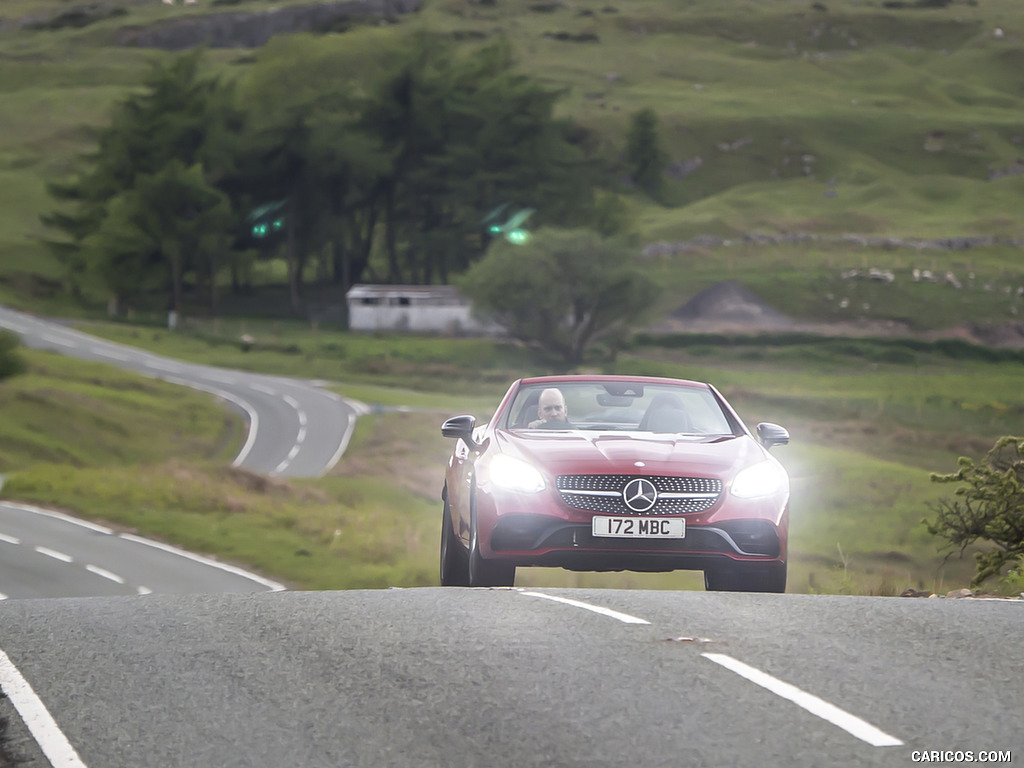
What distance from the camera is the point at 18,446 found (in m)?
63.4

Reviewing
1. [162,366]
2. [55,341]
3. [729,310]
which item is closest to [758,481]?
[162,366]

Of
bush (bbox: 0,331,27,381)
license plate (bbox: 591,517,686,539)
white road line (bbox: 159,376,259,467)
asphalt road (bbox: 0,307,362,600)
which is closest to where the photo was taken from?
license plate (bbox: 591,517,686,539)

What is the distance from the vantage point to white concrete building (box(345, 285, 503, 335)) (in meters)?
104

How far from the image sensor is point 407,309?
105250 mm

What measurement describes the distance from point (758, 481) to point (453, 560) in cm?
280

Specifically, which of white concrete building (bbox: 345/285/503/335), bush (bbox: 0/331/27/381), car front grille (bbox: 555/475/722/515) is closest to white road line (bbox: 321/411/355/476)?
bush (bbox: 0/331/27/381)

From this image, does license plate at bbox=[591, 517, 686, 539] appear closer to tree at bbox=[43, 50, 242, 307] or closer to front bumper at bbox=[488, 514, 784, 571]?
front bumper at bbox=[488, 514, 784, 571]

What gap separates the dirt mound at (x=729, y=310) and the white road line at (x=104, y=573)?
7104 centimetres

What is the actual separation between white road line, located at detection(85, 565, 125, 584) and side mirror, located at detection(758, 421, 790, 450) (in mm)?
25306

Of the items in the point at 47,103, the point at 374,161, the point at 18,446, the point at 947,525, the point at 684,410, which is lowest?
the point at 18,446

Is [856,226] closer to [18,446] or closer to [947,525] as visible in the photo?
[18,446]

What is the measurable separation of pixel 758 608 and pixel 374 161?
101870 millimetres

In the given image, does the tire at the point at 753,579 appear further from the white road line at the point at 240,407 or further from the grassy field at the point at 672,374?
the white road line at the point at 240,407

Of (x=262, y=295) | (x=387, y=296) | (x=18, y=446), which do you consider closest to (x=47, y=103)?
(x=262, y=295)
